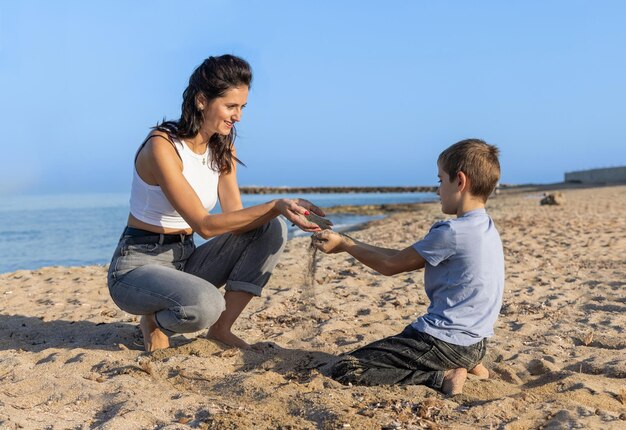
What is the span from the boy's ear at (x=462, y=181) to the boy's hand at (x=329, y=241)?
26.7 inches

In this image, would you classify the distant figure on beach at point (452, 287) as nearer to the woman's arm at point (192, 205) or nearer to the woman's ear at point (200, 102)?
the woman's arm at point (192, 205)

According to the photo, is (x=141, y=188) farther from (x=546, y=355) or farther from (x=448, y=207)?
(x=546, y=355)

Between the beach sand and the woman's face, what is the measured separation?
4.28 feet

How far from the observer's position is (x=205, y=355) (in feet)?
12.6

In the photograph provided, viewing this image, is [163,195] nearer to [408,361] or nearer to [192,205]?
[192,205]

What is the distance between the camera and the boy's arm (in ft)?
10.8

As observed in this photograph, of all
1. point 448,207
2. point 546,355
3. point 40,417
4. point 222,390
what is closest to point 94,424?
point 40,417

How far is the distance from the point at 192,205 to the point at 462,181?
4.85ft

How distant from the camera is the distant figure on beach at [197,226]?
12.1 feet

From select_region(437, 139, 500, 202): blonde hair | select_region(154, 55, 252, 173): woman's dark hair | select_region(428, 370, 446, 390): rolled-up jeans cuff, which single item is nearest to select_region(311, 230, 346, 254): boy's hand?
select_region(437, 139, 500, 202): blonde hair

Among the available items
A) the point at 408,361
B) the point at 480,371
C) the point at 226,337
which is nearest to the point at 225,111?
the point at 226,337

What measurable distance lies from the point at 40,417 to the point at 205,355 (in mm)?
1086

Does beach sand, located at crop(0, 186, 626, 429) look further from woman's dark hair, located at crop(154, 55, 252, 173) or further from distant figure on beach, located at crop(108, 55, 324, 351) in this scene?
woman's dark hair, located at crop(154, 55, 252, 173)

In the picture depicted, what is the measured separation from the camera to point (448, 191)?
3.31 m
